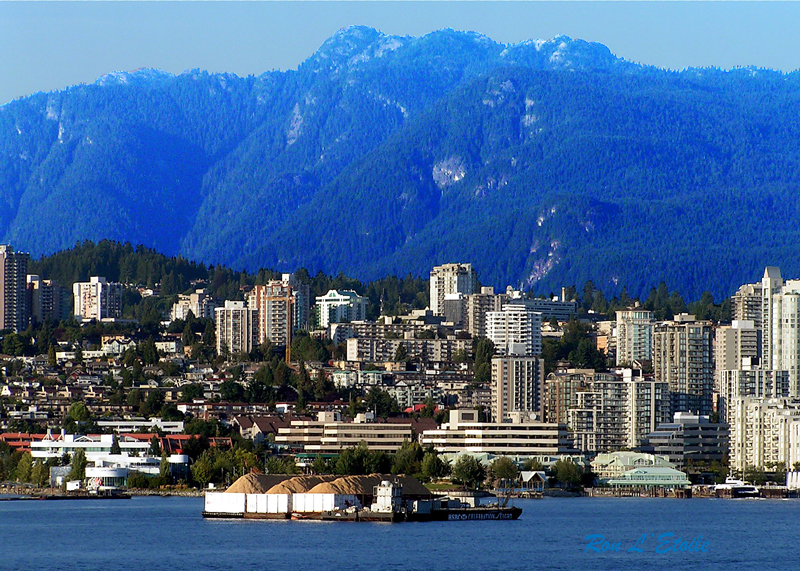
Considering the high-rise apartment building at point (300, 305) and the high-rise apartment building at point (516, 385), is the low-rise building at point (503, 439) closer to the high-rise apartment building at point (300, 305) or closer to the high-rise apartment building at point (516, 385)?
the high-rise apartment building at point (516, 385)

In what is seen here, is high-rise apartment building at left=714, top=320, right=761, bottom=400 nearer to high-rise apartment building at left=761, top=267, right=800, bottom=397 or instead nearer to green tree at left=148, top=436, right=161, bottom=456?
high-rise apartment building at left=761, top=267, right=800, bottom=397

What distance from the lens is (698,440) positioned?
135250mm

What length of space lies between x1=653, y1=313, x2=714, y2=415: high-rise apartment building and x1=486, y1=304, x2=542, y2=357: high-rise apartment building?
18498 millimetres

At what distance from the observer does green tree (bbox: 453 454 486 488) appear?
4555 inches

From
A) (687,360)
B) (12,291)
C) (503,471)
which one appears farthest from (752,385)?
(12,291)

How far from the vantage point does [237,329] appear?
175625 millimetres

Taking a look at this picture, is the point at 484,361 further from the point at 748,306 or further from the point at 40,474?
the point at 40,474

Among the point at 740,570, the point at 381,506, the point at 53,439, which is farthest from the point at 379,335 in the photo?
the point at 740,570

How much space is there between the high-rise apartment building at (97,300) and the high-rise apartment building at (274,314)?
16408 mm

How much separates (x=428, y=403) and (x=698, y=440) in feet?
71.8

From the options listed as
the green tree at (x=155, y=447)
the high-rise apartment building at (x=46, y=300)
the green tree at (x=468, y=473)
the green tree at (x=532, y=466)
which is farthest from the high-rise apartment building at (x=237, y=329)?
the green tree at (x=468, y=473)

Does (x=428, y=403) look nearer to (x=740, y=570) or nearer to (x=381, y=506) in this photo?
(x=381, y=506)
